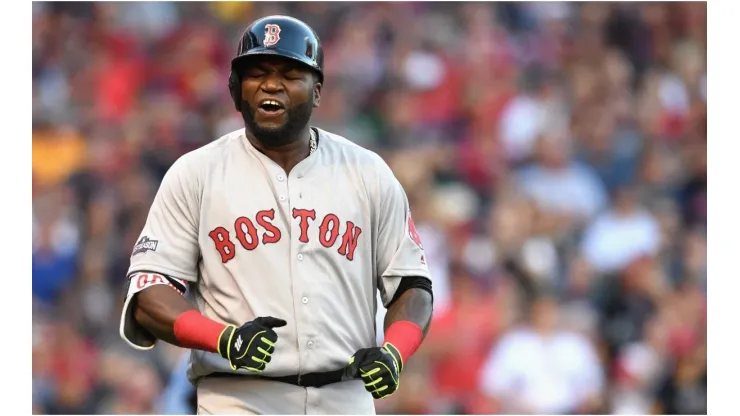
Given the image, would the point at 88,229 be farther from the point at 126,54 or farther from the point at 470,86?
the point at 470,86

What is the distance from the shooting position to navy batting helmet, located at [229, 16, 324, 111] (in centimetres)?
380

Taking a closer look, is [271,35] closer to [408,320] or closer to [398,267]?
[398,267]

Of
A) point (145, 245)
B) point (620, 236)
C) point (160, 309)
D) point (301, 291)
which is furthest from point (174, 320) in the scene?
point (620, 236)

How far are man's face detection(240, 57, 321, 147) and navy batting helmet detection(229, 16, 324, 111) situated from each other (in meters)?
0.03

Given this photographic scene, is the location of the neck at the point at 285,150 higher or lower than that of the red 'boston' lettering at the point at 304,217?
higher

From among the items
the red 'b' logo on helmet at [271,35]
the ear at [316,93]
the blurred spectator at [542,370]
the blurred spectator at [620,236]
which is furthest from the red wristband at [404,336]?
the blurred spectator at [620,236]

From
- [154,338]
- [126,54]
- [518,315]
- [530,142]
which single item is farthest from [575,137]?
[154,338]

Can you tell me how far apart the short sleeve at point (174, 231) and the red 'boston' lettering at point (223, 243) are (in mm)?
70

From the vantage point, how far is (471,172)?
847cm

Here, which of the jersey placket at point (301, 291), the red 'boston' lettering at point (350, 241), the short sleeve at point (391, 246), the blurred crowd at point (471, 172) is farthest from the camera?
the blurred crowd at point (471, 172)

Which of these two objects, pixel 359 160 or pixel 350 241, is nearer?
pixel 350 241

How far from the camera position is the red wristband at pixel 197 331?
357 cm

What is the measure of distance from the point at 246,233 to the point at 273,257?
12 centimetres

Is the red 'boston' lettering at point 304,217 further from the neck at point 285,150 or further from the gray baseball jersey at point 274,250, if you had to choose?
the neck at point 285,150
